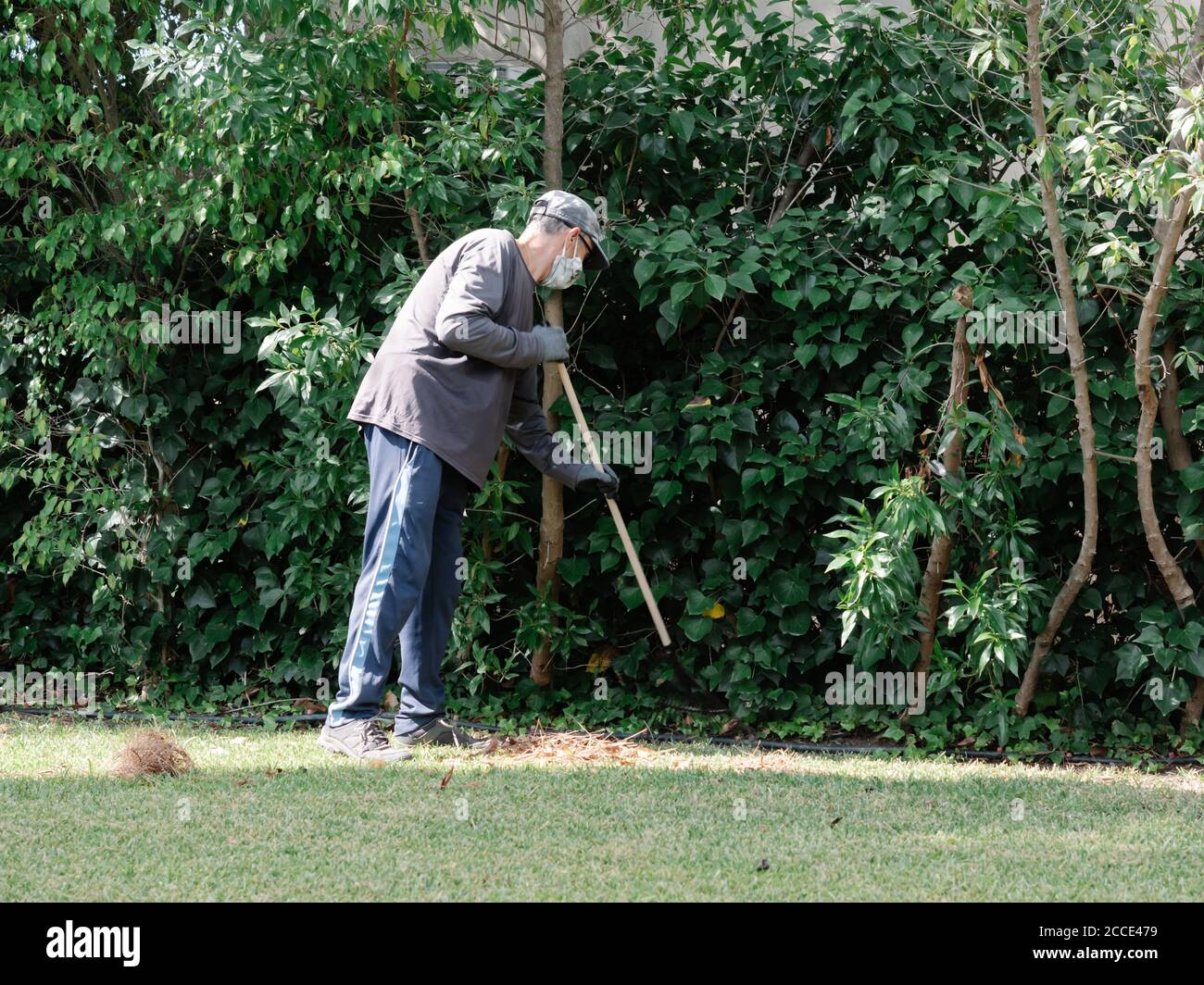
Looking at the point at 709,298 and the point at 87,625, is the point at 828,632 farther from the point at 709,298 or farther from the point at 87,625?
the point at 87,625

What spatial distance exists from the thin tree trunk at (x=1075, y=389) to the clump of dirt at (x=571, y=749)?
4.83 ft

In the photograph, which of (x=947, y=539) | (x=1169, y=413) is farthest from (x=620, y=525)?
(x=1169, y=413)

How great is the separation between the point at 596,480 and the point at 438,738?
3.69 ft

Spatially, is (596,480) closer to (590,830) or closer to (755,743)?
(755,743)

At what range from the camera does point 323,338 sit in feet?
16.0

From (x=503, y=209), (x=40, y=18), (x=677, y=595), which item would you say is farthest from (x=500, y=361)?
(x=40, y=18)

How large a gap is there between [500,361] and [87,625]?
2.78 m

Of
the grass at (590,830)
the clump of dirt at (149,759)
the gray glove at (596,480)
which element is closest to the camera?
the grass at (590,830)

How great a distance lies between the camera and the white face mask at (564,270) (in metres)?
4.64

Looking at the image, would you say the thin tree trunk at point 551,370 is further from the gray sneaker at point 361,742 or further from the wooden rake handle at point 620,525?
the gray sneaker at point 361,742

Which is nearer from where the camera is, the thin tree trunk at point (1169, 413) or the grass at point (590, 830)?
the grass at point (590, 830)

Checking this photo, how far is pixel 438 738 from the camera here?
4.68 meters

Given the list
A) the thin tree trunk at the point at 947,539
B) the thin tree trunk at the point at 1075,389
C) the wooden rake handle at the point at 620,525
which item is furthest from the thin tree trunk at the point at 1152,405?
the wooden rake handle at the point at 620,525

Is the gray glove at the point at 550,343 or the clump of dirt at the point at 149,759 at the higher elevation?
the gray glove at the point at 550,343
